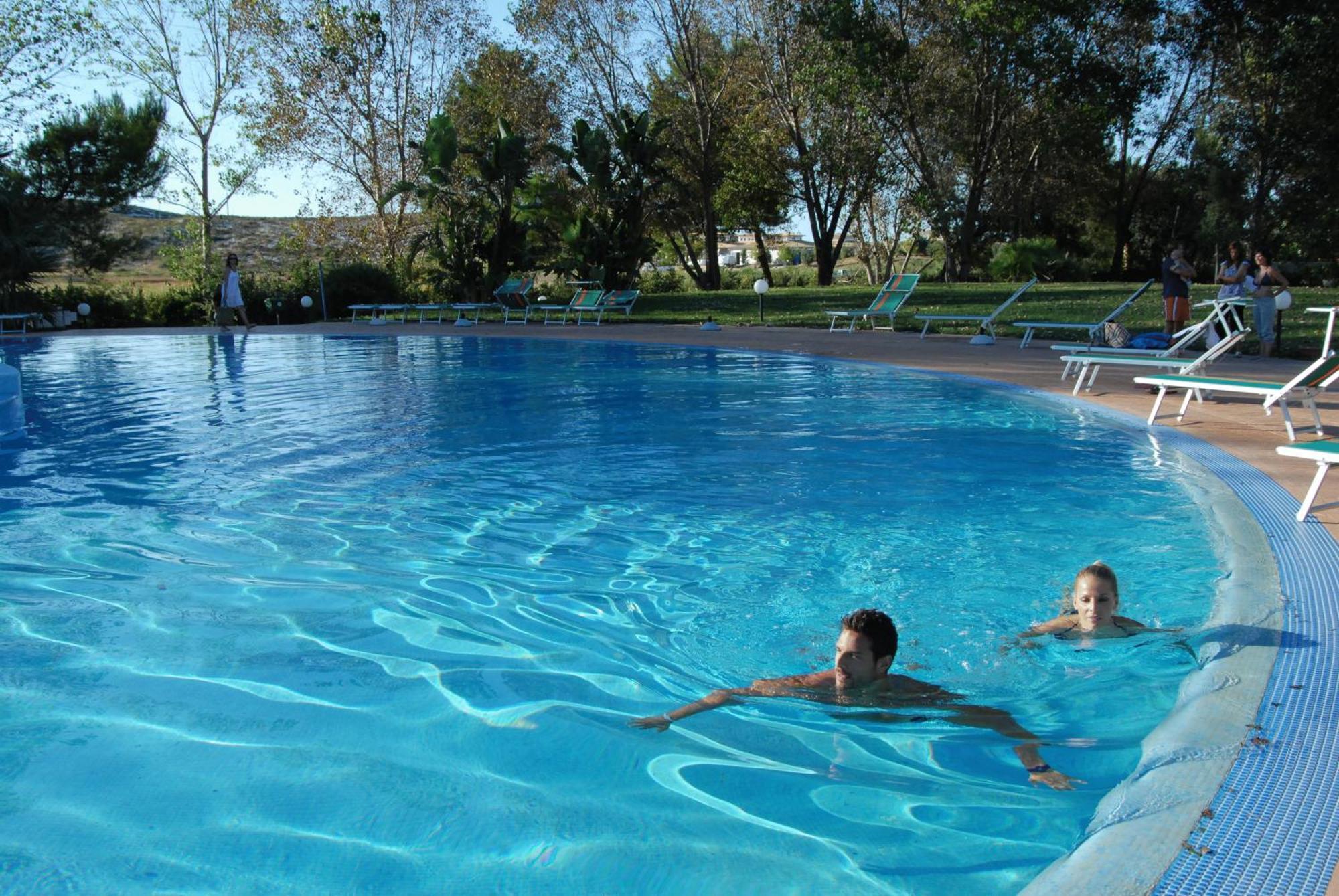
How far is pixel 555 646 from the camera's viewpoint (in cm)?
446

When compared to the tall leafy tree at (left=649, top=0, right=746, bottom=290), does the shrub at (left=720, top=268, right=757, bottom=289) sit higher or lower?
lower

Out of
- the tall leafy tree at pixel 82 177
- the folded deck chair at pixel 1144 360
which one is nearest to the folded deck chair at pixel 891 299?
the folded deck chair at pixel 1144 360

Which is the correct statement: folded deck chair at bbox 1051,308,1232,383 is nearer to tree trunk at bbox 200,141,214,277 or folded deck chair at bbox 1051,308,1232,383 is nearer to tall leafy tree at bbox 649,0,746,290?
tall leafy tree at bbox 649,0,746,290

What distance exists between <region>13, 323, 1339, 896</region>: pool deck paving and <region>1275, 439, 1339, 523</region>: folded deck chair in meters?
0.08

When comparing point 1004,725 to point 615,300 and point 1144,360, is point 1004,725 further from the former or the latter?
point 615,300

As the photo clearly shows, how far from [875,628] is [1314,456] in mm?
2918

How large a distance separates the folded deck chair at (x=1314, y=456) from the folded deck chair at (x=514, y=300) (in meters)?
17.8

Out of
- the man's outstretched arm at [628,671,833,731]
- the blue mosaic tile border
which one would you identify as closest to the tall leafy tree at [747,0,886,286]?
the blue mosaic tile border

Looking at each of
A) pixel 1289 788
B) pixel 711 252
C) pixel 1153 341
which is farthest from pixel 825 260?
pixel 1289 788

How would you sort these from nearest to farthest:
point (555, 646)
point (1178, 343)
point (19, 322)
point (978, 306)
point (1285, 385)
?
point (555, 646)
point (1285, 385)
point (1178, 343)
point (978, 306)
point (19, 322)

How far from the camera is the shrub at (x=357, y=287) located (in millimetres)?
25328

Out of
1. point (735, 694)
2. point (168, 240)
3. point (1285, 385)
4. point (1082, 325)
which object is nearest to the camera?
point (735, 694)

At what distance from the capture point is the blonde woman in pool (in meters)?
4.14

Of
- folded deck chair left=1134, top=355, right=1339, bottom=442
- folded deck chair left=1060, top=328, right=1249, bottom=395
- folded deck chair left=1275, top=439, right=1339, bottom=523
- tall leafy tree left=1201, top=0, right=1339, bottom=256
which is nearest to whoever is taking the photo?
folded deck chair left=1275, top=439, right=1339, bottom=523
